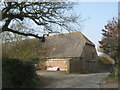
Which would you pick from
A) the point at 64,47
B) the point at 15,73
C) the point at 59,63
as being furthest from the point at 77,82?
the point at 64,47

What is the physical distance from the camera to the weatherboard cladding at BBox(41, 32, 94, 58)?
3184cm

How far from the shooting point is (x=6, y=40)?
16453 mm

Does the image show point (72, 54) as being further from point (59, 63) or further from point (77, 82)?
point (77, 82)

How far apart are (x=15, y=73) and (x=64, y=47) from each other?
22.8m

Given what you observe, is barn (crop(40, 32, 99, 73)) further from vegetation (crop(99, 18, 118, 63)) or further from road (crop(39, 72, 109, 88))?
road (crop(39, 72, 109, 88))

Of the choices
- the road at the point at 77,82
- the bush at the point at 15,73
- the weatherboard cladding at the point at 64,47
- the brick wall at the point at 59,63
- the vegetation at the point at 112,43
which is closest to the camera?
the bush at the point at 15,73

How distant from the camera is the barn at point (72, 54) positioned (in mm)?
30312

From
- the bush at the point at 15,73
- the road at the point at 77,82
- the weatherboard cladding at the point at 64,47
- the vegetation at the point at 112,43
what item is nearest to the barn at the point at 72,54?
the weatherboard cladding at the point at 64,47

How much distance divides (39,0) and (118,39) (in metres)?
9.54

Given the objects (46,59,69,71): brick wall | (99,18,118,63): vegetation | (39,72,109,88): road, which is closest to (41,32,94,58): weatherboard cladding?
(46,59,69,71): brick wall

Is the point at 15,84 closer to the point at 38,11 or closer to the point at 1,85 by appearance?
the point at 1,85

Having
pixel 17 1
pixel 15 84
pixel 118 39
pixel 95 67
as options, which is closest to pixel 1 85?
pixel 15 84

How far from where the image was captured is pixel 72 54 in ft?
102

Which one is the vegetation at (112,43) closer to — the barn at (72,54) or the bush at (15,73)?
the barn at (72,54)
